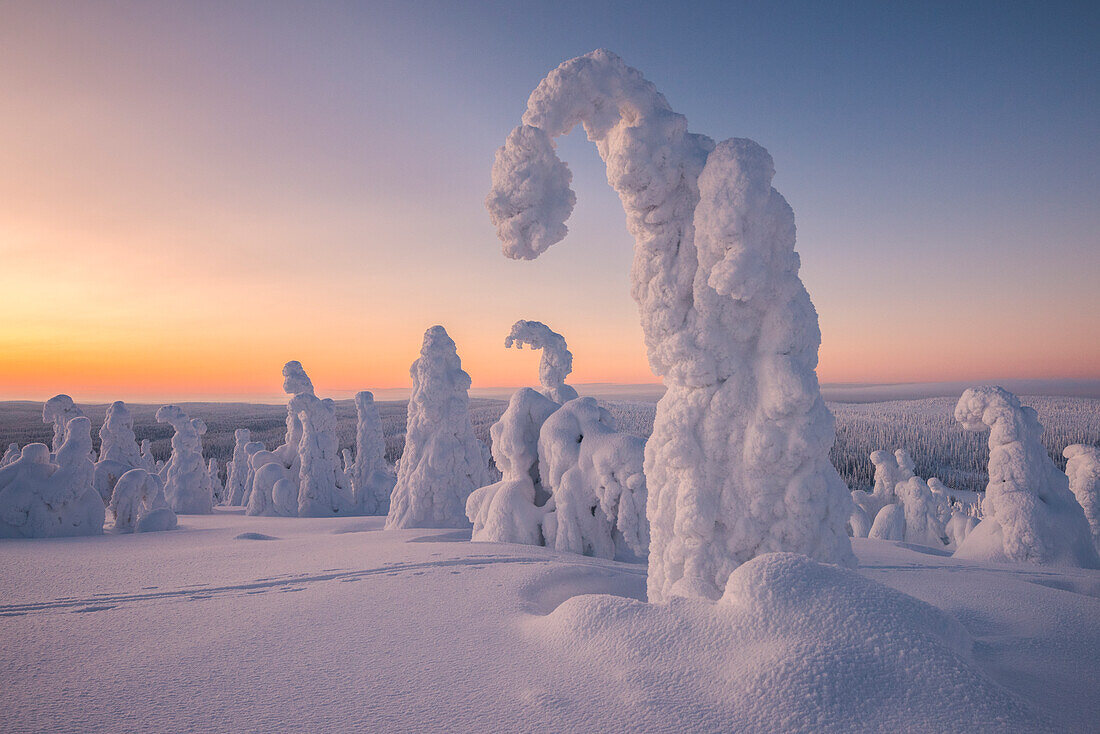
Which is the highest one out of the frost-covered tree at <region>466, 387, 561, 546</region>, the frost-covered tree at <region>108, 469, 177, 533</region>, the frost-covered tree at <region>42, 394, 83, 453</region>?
the frost-covered tree at <region>42, 394, 83, 453</region>

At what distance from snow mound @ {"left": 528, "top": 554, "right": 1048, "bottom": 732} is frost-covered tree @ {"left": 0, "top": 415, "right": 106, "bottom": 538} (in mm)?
13238

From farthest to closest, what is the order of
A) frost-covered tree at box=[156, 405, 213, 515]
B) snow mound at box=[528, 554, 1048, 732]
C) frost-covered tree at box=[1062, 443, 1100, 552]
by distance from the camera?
frost-covered tree at box=[156, 405, 213, 515], frost-covered tree at box=[1062, 443, 1100, 552], snow mound at box=[528, 554, 1048, 732]

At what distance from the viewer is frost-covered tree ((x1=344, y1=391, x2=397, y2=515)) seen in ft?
85.1

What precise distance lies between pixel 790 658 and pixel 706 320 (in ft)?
9.15

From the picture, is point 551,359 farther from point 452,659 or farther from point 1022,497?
point 452,659

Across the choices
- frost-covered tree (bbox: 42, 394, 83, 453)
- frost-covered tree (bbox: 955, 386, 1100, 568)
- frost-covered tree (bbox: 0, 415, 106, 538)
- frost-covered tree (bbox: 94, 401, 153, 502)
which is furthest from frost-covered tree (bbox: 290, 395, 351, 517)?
frost-covered tree (bbox: 955, 386, 1100, 568)

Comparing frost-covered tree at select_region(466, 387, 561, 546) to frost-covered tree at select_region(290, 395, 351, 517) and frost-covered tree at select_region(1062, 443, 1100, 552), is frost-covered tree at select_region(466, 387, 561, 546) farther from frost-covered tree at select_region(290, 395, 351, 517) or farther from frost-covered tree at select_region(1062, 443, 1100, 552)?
frost-covered tree at select_region(290, 395, 351, 517)

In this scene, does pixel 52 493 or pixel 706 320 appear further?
pixel 52 493

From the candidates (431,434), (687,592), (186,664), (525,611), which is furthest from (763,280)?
(431,434)

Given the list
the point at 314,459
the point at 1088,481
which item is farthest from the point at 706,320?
the point at 314,459

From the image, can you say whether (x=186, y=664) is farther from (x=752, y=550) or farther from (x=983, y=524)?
(x=983, y=524)

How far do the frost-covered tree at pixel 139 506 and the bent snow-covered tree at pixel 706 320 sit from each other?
46.9 ft

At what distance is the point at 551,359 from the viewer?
1525 cm

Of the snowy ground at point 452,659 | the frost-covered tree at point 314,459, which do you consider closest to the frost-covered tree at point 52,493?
the snowy ground at point 452,659
